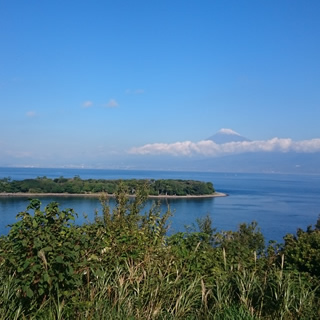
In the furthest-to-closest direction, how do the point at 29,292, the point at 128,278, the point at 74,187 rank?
the point at 74,187 < the point at 128,278 < the point at 29,292

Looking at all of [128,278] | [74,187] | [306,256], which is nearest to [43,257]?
[128,278]

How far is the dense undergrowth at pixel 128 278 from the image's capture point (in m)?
2.37

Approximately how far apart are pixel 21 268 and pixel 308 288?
6.96 ft

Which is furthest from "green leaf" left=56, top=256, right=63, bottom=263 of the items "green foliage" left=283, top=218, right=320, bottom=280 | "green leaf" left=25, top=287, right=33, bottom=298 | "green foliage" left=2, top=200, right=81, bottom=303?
"green foliage" left=283, top=218, right=320, bottom=280

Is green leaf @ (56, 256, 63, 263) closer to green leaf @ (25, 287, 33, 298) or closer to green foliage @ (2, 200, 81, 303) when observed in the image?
green foliage @ (2, 200, 81, 303)

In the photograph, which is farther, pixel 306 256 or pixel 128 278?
pixel 306 256

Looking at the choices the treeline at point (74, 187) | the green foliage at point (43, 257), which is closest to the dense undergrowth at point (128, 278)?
the green foliage at point (43, 257)

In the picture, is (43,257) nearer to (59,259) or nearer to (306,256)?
(59,259)

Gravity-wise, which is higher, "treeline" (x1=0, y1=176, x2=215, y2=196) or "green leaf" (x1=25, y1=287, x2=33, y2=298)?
"green leaf" (x1=25, y1=287, x2=33, y2=298)

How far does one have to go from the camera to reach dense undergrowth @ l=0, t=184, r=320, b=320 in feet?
7.77

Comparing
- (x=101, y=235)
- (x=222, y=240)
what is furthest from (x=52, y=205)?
(x=222, y=240)

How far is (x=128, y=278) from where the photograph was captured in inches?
113

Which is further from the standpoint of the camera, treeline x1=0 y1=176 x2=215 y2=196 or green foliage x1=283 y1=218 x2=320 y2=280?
treeline x1=0 y1=176 x2=215 y2=196

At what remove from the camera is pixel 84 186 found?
69938 millimetres
